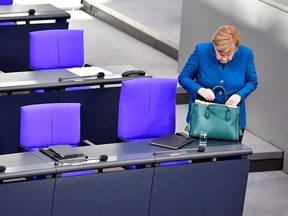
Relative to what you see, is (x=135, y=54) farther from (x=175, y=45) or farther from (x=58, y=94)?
(x=58, y=94)

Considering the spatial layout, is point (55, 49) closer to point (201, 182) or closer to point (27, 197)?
point (201, 182)

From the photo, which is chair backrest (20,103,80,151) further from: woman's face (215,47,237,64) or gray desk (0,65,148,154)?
woman's face (215,47,237,64)

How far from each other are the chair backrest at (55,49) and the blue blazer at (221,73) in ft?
6.42

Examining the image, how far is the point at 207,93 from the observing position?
23.4 ft

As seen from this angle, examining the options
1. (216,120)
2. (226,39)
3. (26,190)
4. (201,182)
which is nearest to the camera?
(26,190)

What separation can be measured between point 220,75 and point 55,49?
2.19 m

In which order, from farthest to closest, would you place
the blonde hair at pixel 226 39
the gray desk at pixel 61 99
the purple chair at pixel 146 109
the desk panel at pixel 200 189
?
the gray desk at pixel 61 99 → the purple chair at pixel 146 109 → the blonde hair at pixel 226 39 → the desk panel at pixel 200 189

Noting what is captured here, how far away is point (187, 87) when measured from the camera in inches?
285

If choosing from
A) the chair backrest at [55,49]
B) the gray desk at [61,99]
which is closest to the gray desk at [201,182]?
the gray desk at [61,99]

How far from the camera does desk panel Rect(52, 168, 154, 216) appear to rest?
6289mm

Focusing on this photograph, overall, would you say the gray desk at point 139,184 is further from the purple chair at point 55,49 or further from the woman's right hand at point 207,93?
the purple chair at point 55,49

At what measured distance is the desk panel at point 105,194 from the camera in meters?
6.29

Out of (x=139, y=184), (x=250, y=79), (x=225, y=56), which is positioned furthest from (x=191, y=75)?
(x=139, y=184)

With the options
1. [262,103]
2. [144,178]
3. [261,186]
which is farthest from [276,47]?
[144,178]
